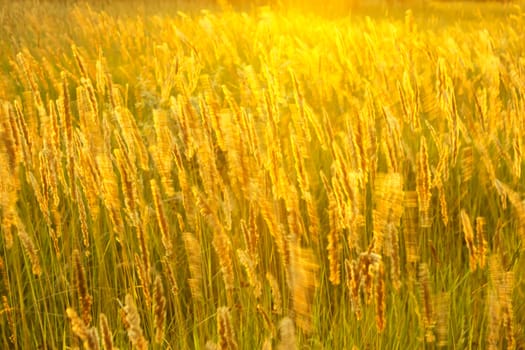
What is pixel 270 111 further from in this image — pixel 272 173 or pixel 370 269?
pixel 370 269

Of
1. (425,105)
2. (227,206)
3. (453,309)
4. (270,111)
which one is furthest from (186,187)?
(425,105)

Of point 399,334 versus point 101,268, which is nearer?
point 399,334

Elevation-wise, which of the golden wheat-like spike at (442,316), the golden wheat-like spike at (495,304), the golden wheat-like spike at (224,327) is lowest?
the golden wheat-like spike at (442,316)

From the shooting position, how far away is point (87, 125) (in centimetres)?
142

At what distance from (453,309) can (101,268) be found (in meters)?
0.84

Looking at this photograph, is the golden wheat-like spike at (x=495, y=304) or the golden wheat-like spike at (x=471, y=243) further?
the golden wheat-like spike at (x=471, y=243)

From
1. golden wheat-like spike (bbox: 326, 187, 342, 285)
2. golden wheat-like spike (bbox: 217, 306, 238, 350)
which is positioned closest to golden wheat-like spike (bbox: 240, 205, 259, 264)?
golden wheat-like spike (bbox: 326, 187, 342, 285)

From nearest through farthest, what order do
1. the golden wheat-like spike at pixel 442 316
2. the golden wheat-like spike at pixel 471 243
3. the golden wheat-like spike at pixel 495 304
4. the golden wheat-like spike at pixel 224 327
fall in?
the golden wheat-like spike at pixel 224 327 → the golden wheat-like spike at pixel 495 304 → the golden wheat-like spike at pixel 471 243 → the golden wheat-like spike at pixel 442 316

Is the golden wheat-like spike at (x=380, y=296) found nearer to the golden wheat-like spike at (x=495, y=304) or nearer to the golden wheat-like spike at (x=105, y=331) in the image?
the golden wheat-like spike at (x=495, y=304)

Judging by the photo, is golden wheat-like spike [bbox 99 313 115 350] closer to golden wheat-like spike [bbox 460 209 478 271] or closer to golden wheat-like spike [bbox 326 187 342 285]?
golden wheat-like spike [bbox 326 187 342 285]

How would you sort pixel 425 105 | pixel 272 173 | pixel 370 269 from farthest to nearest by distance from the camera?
pixel 425 105
pixel 272 173
pixel 370 269

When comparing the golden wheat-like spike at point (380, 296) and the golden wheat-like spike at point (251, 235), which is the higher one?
the golden wheat-like spike at point (251, 235)

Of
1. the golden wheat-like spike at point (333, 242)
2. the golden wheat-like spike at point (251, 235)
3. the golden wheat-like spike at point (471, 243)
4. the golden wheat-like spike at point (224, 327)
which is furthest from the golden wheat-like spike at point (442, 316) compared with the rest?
the golden wheat-like spike at point (224, 327)

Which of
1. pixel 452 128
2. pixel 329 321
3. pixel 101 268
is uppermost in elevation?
pixel 452 128
